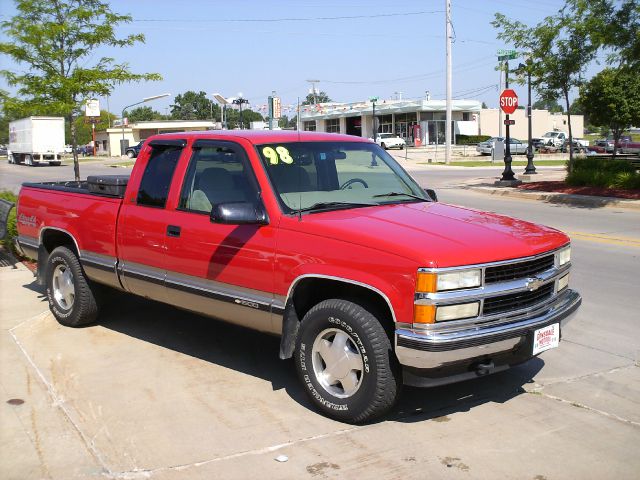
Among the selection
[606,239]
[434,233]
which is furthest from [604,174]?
[434,233]

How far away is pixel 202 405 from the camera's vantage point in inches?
190

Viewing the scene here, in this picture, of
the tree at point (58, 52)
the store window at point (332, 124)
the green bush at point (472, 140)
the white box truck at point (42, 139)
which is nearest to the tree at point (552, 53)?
the tree at point (58, 52)

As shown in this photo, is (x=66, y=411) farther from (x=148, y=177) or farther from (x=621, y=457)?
(x=621, y=457)

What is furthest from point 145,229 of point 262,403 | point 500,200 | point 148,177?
point 500,200

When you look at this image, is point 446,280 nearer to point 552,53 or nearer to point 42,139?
point 552,53

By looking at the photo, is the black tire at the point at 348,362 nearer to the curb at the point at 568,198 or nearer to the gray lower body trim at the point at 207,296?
the gray lower body trim at the point at 207,296

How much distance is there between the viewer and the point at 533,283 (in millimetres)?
4367

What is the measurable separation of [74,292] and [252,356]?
2.00 metres

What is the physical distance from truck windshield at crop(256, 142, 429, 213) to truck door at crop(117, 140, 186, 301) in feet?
3.31

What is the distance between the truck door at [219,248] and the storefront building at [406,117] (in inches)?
2317

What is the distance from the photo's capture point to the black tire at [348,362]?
4.20 metres

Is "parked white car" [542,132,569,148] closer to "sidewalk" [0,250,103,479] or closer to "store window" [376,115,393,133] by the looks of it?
"store window" [376,115,393,133]

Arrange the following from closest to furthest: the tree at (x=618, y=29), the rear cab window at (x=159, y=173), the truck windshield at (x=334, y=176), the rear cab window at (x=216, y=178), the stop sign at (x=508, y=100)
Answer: the truck windshield at (x=334, y=176) → the rear cab window at (x=216, y=178) → the rear cab window at (x=159, y=173) → the tree at (x=618, y=29) → the stop sign at (x=508, y=100)

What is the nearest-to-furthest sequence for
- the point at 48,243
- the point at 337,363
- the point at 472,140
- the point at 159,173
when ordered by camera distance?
the point at 337,363
the point at 159,173
the point at 48,243
the point at 472,140
